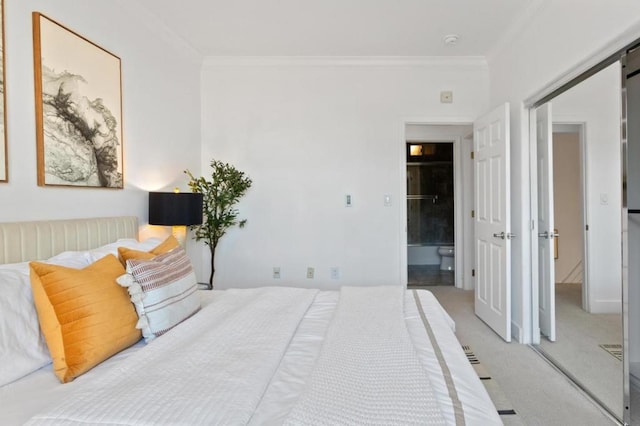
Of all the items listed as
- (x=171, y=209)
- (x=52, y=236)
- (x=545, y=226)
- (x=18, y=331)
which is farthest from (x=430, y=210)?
(x=18, y=331)

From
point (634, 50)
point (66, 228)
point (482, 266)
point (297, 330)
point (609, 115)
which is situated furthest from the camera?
point (482, 266)

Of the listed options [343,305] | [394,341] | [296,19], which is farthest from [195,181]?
[394,341]

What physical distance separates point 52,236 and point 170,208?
889 mm

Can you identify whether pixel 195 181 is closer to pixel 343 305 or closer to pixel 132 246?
pixel 132 246

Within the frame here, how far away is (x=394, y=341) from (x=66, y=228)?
181 cm

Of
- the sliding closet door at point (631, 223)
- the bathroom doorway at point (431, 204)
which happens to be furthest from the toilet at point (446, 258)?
the sliding closet door at point (631, 223)

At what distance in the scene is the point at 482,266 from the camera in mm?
3383

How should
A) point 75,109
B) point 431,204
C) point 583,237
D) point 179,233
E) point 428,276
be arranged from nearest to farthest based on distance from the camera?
point 75,109 → point 583,237 → point 179,233 → point 428,276 → point 431,204

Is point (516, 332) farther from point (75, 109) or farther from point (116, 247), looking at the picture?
point (75, 109)

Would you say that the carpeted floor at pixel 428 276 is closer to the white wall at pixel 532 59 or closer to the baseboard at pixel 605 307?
the white wall at pixel 532 59

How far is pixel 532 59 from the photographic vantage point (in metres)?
2.73

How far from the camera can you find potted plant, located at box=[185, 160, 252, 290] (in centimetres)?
339

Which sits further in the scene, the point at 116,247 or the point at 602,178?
the point at 602,178

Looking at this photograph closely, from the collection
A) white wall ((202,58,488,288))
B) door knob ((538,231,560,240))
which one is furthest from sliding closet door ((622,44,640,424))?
white wall ((202,58,488,288))
